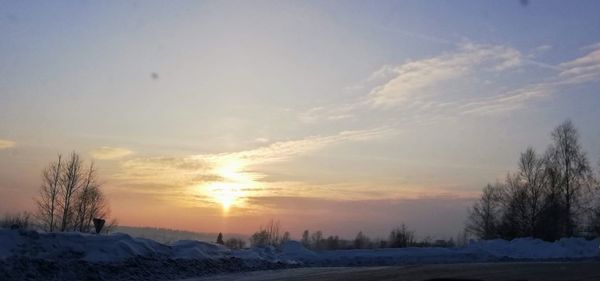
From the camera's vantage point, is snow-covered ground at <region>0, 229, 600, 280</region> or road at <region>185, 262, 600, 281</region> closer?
snow-covered ground at <region>0, 229, 600, 280</region>

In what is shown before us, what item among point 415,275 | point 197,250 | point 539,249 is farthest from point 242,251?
point 539,249

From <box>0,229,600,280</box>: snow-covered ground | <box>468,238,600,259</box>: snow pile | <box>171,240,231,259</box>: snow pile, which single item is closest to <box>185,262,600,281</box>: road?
<box>0,229,600,280</box>: snow-covered ground

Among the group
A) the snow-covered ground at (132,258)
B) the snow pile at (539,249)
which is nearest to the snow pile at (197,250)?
the snow-covered ground at (132,258)

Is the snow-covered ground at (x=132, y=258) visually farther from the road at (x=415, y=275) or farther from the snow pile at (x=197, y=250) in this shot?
the road at (x=415, y=275)

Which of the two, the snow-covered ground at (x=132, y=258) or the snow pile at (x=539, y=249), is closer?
the snow-covered ground at (x=132, y=258)

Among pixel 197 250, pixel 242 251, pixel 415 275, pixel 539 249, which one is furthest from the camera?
pixel 539 249

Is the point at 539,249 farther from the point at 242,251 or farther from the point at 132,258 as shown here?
the point at 132,258

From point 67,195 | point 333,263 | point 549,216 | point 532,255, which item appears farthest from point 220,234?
point 549,216

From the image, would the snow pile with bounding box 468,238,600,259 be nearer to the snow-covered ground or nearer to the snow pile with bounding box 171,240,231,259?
the snow-covered ground

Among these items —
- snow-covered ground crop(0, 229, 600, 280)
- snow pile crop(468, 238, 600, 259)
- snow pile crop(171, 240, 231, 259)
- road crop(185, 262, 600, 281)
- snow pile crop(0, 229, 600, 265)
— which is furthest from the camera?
snow pile crop(468, 238, 600, 259)

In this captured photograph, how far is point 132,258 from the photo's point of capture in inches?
880

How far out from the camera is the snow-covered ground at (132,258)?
19.3 metres

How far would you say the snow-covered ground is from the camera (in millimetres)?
19280

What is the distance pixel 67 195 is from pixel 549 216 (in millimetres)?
50873
